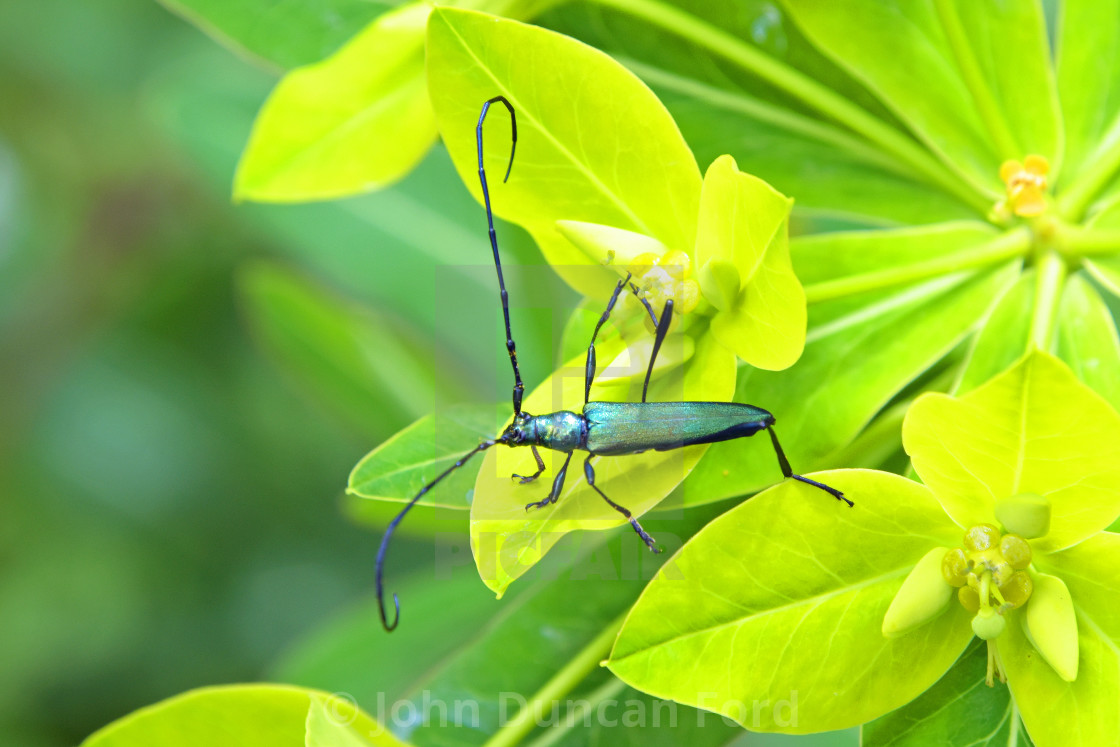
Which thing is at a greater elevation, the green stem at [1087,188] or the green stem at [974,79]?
the green stem at [974,79]

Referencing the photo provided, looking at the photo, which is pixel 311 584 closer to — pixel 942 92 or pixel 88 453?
pixel 88 453

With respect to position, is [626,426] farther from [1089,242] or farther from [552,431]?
[1089,242]

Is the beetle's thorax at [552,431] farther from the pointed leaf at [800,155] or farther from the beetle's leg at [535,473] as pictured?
the pointed leaf at [800,155]

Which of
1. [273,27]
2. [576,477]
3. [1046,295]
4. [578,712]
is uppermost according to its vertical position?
[273,27]

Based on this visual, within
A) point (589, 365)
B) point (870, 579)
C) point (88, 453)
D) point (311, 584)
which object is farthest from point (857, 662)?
point (88, 453)

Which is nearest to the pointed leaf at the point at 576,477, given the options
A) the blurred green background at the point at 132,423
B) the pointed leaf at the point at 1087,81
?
the pointed leaf at the point at 1087,81

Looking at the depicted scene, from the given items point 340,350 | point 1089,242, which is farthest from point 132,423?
point 1089,242
